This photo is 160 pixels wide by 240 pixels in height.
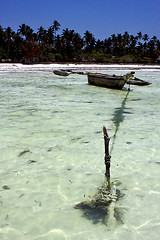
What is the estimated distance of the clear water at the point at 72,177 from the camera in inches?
119

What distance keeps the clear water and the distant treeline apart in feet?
171

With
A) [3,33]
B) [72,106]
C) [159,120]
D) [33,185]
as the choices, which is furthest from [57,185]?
[3,33]

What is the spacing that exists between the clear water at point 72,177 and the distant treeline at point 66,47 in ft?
171

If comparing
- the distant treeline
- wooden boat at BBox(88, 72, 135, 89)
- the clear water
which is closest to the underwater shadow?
the clear water

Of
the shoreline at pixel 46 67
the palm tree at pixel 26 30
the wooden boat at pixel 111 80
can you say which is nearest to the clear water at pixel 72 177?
the wooden boat at pixel 111 80

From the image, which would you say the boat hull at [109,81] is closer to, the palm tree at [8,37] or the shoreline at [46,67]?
the shoreline at [46,67]

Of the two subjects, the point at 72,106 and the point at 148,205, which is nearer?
the point at 148,205

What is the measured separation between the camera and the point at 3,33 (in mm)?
63438

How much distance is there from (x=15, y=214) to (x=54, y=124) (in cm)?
469

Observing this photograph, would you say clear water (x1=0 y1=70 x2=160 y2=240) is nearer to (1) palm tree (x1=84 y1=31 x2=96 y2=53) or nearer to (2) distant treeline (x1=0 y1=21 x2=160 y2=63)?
(2) distant treeline (x1=0 y1=21 x2=160 y2=63)

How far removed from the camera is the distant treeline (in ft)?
198

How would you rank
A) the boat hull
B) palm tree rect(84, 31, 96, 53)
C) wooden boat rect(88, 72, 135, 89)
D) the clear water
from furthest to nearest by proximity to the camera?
palm tree rect(84, 31, 96, 53) < the boat hull < wooden boat rect(88, 72, 135, 89) < the clear water

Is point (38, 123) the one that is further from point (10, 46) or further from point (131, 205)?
point (10, 46)

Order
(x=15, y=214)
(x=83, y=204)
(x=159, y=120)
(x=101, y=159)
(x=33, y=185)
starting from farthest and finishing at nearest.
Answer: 1. (x=159, y=120)
2. (x=101, y=159)
3. (x=33, y=185)
4. (x=83, y=204)
5. (x=15, y=214)
